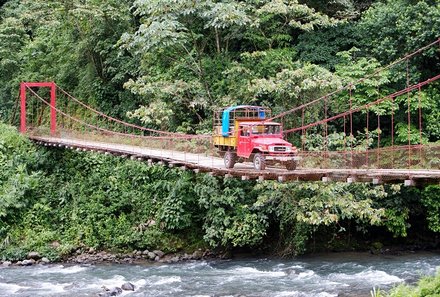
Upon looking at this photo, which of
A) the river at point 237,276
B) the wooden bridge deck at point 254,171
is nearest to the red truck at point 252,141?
the wooden bridge deck at point 254,171

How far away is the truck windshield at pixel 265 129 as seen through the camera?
11266 millimetres

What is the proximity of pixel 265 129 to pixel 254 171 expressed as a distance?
48.0 inches

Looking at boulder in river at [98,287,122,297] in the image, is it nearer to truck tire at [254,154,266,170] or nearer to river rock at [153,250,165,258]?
river rock at [153,250,165,258]

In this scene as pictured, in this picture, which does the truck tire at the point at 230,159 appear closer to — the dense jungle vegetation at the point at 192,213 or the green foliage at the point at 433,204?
the dense jungle vegetation at the point at 192,213

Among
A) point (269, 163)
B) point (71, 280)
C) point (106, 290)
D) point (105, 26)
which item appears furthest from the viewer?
point (105, 26)

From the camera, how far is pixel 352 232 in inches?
606

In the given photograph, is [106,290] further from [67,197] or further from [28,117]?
[28,117]

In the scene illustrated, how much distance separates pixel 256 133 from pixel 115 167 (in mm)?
6827

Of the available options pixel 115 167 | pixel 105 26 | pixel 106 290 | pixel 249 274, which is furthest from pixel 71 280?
pixel 105 26

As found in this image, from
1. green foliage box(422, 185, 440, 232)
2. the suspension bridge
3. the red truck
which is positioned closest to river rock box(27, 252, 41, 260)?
the suspension bridge

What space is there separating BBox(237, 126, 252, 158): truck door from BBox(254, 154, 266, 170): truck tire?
0.81 ft

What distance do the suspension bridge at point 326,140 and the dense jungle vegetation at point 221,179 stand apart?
30cm

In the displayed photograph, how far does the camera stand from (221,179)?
1491 centimetres

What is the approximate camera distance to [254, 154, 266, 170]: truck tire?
34.7ft
